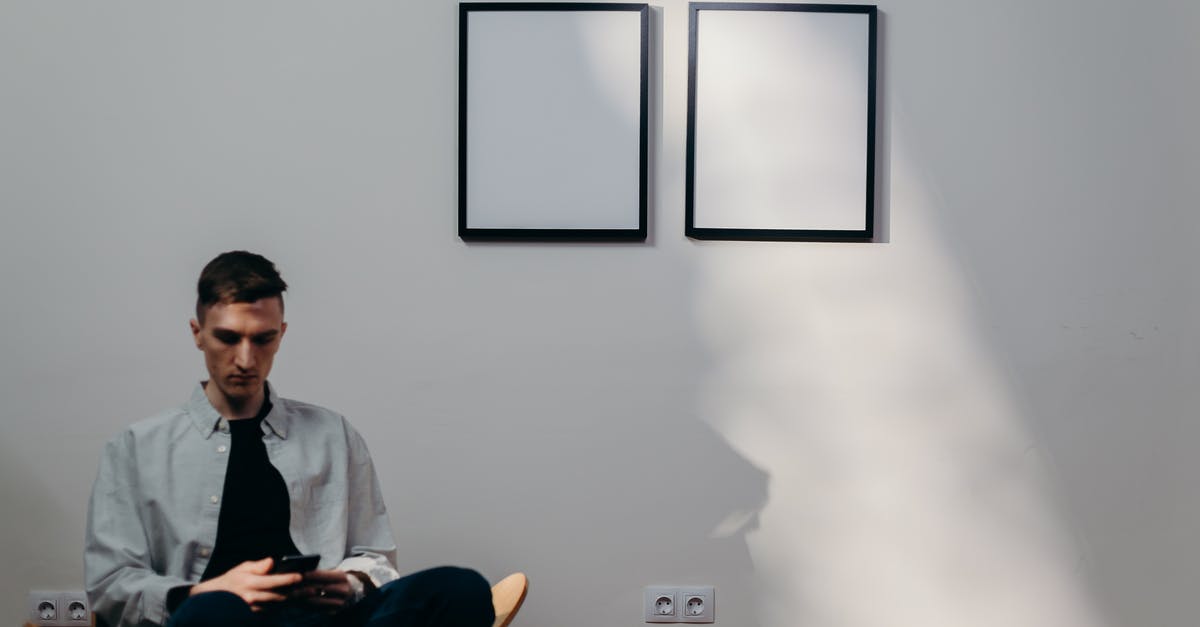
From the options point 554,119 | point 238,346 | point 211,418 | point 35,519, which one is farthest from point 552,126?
point 35,519

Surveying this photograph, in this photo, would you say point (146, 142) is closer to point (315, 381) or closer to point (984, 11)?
point (315, 381)

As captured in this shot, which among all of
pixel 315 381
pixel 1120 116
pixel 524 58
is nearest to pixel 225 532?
pixel 315 381

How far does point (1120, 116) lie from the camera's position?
2.43 m

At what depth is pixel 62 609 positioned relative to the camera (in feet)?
7.83

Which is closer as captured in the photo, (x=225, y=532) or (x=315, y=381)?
(x=225, y=532)

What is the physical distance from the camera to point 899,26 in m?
2.43

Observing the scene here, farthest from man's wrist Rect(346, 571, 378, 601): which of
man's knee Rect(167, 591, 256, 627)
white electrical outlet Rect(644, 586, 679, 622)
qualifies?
white electrical outlet Rect(644, 586, 679, 622)

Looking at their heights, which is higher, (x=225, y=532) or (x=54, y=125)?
(x=54, y=125)

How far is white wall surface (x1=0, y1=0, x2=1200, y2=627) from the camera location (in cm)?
240

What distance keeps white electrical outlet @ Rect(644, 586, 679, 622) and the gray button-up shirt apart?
2.24ft

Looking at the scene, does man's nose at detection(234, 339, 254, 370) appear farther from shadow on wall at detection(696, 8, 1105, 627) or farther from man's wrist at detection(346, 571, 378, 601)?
shadow on wall at detection(696, 8, 1105, 627)

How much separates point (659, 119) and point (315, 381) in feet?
3.36

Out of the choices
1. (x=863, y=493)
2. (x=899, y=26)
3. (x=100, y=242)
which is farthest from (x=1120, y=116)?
(x=100, y=242)

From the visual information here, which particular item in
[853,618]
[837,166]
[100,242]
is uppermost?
[837,166]
